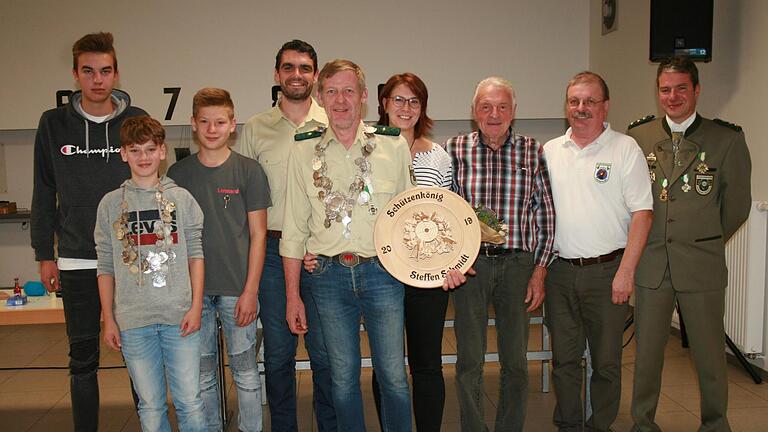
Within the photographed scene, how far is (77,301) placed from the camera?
273cm

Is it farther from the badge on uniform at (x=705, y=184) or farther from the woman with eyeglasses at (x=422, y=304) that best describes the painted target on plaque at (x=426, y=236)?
the badge on uniform at (x=705, y=184)

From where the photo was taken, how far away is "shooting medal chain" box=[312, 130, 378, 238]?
94.9 inches

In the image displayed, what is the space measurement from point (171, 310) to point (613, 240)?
1.90m

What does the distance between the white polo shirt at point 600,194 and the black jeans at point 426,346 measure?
2.31 ft

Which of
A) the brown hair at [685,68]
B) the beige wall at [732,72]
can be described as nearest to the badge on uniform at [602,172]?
the brown hair at [685,68]

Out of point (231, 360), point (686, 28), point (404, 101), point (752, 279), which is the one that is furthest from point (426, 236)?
point (686, 28)

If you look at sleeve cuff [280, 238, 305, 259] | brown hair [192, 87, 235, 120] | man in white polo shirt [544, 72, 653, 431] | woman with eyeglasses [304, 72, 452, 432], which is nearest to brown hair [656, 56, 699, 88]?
man in white polo shirt [544, 72, 653, 431]

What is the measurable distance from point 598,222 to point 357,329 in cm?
120

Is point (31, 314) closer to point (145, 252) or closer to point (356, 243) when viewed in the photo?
point (145, 252)

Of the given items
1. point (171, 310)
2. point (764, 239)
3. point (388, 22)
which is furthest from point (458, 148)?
point (388, 22)

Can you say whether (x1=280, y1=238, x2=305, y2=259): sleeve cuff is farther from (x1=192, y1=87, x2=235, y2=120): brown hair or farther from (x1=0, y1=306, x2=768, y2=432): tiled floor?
(x1=0, y1=306, x2=768, y2=432): tiled floor

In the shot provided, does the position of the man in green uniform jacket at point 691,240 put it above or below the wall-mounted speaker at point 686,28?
below

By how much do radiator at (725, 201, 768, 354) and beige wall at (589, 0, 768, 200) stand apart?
181 mm

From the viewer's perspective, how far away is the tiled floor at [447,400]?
346 centimetres
